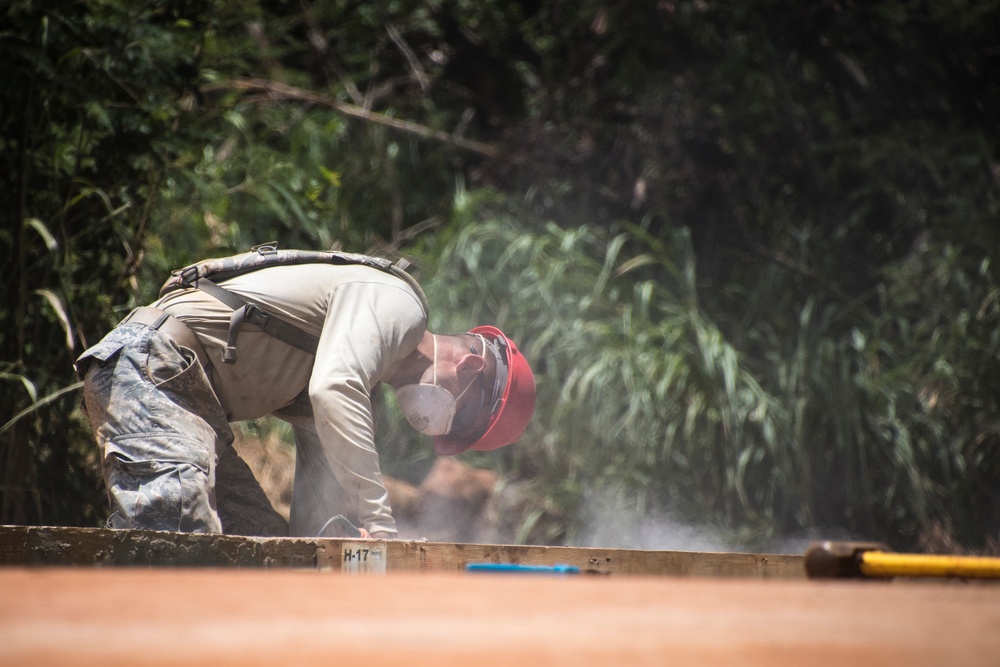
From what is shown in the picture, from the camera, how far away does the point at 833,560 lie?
74.9 inches

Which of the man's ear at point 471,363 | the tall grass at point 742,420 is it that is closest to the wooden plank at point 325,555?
the man's ear at point 471,363

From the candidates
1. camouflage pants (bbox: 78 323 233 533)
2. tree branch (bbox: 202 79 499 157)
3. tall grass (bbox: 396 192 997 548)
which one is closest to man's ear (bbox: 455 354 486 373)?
camouflage pants (bbox: 78 323 233 533)

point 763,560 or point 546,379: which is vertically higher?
point 546,379

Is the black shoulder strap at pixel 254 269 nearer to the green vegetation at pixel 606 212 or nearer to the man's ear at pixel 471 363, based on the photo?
the man's ear at pixel 471 363

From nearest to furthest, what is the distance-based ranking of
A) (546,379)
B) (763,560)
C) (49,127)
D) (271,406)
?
(763,560) < (271,406) < (49,127) < (546,379)

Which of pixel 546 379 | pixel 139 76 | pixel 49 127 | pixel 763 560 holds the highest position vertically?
pixel 139 76

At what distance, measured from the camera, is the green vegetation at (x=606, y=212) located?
4.25 meters

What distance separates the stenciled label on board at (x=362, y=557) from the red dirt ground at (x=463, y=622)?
3.99ft

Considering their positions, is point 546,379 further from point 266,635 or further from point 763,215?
point 266,635

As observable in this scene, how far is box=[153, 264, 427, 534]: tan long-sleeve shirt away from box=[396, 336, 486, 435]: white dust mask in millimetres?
119

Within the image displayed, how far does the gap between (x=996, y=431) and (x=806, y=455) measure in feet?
3.12

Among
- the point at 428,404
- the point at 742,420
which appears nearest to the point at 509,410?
the point at 428,404

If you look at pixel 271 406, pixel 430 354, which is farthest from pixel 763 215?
pixel 271 406

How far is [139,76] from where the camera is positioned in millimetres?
4281
